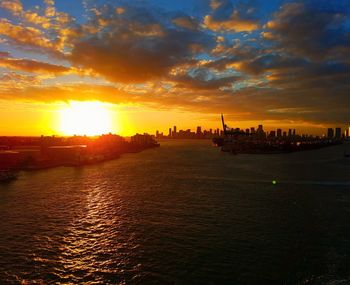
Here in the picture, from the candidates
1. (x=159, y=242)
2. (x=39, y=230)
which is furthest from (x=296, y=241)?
(x=39, y=230)

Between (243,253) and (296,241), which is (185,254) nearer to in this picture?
(243,253)

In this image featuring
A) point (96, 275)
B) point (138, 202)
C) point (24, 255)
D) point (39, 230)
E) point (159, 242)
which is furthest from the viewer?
point (138, 202)

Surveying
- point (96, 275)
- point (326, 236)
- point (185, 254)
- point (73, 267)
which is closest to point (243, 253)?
point (185, 254)

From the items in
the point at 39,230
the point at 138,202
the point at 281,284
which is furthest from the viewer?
the point at 138,202

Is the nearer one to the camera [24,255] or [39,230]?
[24,255]

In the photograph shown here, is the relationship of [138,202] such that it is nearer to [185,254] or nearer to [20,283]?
[185,254]

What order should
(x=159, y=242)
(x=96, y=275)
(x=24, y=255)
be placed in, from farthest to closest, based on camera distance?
(x=159, y=242)
(x=24, y=255)
(x=96, y=275)
